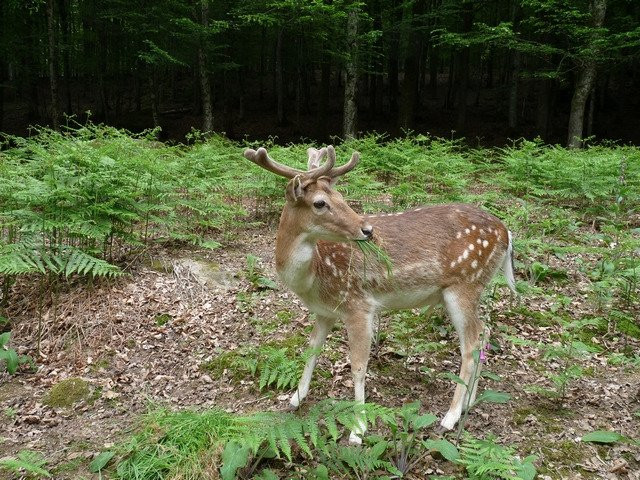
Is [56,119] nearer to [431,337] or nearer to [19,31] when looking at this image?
[19,31]

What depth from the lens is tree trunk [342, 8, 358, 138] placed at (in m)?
13.5

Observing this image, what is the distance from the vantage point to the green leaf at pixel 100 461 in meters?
3.12

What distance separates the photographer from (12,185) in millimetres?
4656

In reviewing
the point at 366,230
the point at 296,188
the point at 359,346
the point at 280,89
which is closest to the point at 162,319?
the point at 359,346

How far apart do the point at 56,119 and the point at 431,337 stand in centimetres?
1446

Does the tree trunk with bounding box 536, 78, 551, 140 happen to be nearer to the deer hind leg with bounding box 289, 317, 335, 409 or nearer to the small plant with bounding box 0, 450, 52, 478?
the deer hind leg with bounding box 289, 317, 335, 409

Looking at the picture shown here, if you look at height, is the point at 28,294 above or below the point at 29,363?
above

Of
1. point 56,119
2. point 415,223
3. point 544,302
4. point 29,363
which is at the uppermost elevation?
point 56,119

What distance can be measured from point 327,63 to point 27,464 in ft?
59.7

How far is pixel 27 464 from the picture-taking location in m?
2.96

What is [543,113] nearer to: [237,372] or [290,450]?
[237,372]

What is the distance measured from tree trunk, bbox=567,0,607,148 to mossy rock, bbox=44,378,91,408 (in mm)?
12139

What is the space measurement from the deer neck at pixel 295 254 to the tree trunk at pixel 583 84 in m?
11.1

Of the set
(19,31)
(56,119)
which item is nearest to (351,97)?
(56,119)
